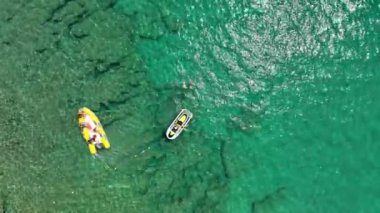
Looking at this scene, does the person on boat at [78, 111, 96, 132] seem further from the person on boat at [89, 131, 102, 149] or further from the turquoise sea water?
the turquoise sea water

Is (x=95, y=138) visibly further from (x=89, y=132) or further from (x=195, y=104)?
(x=195, y=104)

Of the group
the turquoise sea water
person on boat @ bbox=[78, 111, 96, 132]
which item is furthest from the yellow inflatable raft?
the turquoise sea water

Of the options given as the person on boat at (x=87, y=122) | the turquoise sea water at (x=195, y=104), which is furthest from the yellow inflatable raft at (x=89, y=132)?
the turquoise sea water at (x=195, y=104)

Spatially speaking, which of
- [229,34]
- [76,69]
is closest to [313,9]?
[229,34]

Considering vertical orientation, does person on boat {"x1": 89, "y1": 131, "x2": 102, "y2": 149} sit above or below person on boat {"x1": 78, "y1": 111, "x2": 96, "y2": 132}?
below

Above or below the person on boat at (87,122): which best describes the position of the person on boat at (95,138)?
below

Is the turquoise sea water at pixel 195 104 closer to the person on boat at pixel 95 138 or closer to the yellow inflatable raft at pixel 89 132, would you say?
the yellow inflatable raft at pixel 89 132

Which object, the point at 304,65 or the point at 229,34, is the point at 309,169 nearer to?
the point at 304,65
